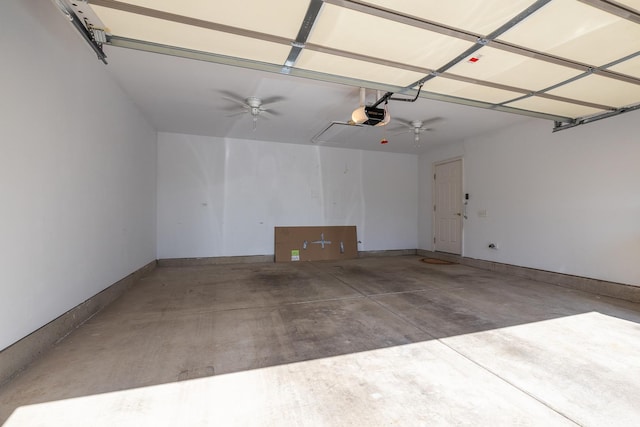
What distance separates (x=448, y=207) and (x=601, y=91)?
12.2 feet

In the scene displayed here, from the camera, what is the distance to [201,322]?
2.77m

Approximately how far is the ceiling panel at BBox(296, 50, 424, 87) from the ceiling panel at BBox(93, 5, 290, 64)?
9.3 inches

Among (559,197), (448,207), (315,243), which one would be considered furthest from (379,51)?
(448,207)

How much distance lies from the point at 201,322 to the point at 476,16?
344 cm

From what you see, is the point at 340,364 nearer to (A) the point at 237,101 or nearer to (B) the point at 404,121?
(A) the point at 237,101

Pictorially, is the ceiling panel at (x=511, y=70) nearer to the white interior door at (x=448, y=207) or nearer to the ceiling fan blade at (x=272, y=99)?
the ceiling fan blade at (x=272, y=99)

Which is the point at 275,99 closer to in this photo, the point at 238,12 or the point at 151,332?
the point at 238,12

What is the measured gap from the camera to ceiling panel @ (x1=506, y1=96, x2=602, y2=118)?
3.42 meters

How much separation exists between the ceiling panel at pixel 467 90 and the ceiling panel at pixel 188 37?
5.41 ft

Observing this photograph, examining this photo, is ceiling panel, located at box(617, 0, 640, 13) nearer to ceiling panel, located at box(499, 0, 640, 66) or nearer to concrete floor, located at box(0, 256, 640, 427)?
ceiling panel, located at box(499, 0, 640, 66)

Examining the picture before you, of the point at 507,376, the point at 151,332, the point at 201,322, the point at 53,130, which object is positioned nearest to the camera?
the point at 507,376

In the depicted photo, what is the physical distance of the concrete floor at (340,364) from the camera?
152 cm

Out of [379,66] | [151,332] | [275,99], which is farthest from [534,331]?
[275,99]

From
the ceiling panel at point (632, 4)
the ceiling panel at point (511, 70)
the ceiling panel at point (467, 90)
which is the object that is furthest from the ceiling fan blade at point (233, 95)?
the ceiling panel at point (632, 4)
